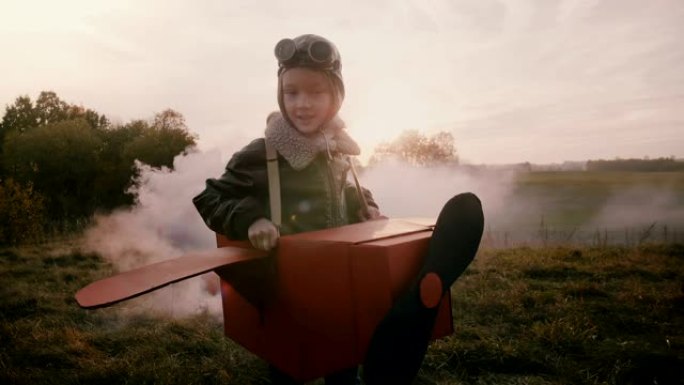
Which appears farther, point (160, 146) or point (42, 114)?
point (42, 114)

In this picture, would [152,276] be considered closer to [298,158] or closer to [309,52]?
[298,158]

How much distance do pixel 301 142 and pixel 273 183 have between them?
0.24m

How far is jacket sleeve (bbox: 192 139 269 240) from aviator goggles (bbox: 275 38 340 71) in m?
0.41

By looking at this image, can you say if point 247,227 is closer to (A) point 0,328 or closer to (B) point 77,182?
(A) point 0,328

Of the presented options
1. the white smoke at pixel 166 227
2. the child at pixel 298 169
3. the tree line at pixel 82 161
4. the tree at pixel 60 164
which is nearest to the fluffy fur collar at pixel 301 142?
the child at pixel 298 169

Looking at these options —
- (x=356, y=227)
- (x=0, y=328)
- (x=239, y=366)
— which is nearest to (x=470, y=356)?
(x=239, y=366)

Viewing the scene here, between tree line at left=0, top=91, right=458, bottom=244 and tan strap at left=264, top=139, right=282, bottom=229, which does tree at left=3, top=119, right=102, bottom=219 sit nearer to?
tree line at left=0, top=91, right=458, bottom=244

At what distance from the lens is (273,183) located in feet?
6.88

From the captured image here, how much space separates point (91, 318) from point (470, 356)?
13.7ft

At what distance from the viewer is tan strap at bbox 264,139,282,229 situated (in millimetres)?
2051

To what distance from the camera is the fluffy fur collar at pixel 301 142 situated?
7.06ft

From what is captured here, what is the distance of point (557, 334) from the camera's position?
4.27 metres

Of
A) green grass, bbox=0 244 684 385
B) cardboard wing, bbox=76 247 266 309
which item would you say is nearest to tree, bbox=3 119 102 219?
green grass, bbox=0 244 684 385

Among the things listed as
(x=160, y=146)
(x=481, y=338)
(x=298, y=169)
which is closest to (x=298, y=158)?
(x=298, y=169)
